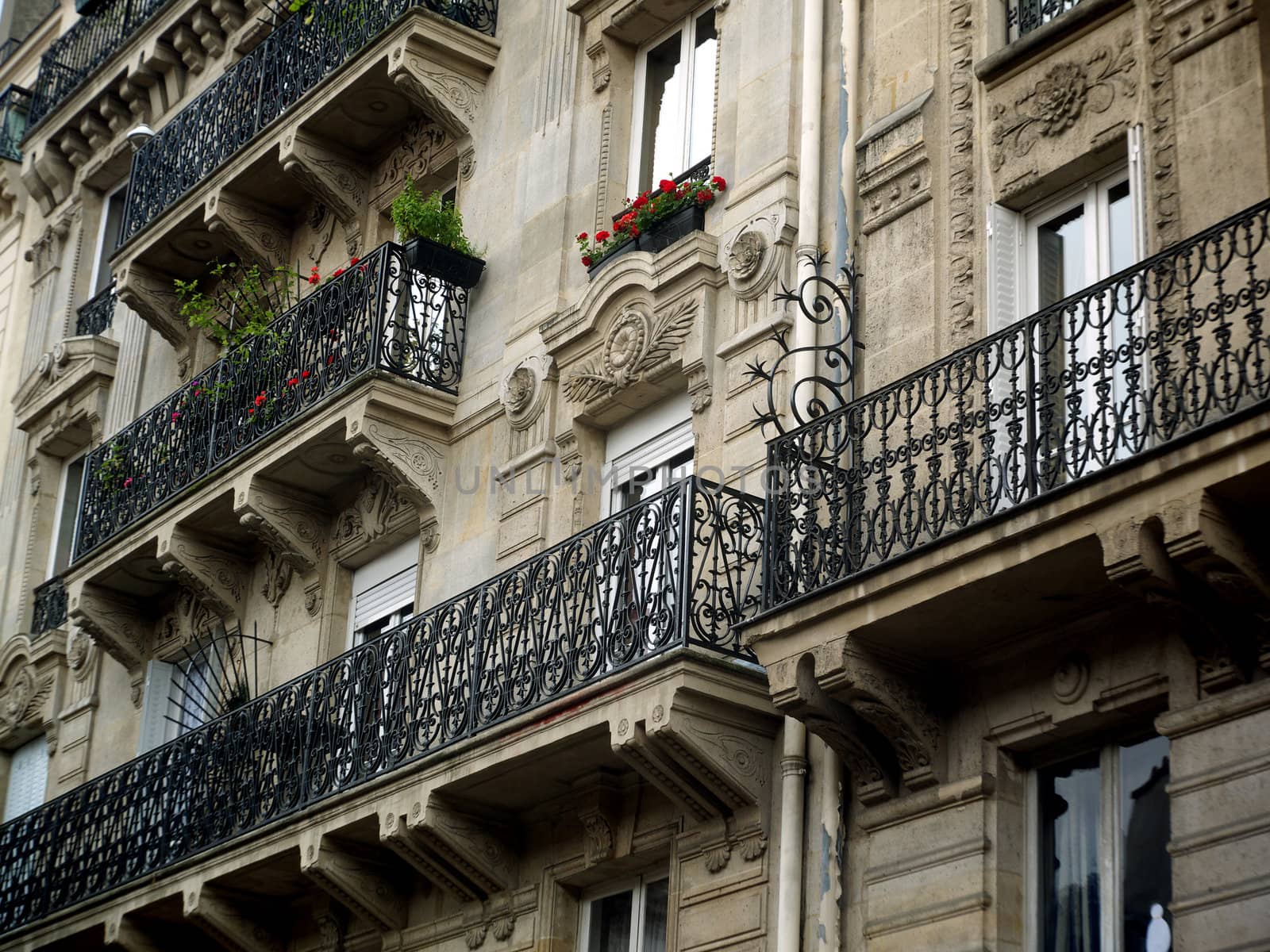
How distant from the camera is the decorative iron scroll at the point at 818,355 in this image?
1240 cm

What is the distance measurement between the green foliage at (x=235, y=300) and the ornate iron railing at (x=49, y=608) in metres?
3.02

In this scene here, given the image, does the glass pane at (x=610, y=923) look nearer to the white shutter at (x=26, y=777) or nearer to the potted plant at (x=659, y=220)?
the potted plant at (x=659, y=220)

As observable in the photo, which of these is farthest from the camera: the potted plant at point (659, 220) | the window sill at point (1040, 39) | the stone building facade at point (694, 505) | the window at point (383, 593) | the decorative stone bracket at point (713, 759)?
the window at point (383, 593)

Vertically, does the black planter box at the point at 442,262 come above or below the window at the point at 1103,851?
above

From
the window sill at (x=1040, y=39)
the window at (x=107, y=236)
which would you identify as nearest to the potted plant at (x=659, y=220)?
the window sill at (x=1040, y=39)

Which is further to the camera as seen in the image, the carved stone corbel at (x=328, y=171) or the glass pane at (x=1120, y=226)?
the carved stone corbel at (x=328, y=171)

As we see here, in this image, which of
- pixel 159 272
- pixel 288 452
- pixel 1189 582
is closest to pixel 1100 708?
pixel 1189 582

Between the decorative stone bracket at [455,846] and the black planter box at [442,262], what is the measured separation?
433 cm

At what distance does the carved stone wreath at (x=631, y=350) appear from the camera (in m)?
13.9

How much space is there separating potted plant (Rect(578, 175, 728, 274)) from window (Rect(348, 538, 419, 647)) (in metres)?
2.77

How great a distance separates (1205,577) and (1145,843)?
1433 millimetres

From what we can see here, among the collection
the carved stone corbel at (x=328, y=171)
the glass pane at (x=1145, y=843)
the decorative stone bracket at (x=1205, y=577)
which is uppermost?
the carved stone corbel at (x=328, y=171)

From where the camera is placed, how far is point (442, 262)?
16.1 m

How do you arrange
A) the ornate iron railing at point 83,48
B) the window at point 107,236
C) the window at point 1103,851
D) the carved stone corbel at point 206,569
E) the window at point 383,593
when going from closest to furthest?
the window at point 1103,851, the window at point 383,593, the carved stone corbel at point 206,569, the ornate iron railing at point 83,48, the window at point 107,236
